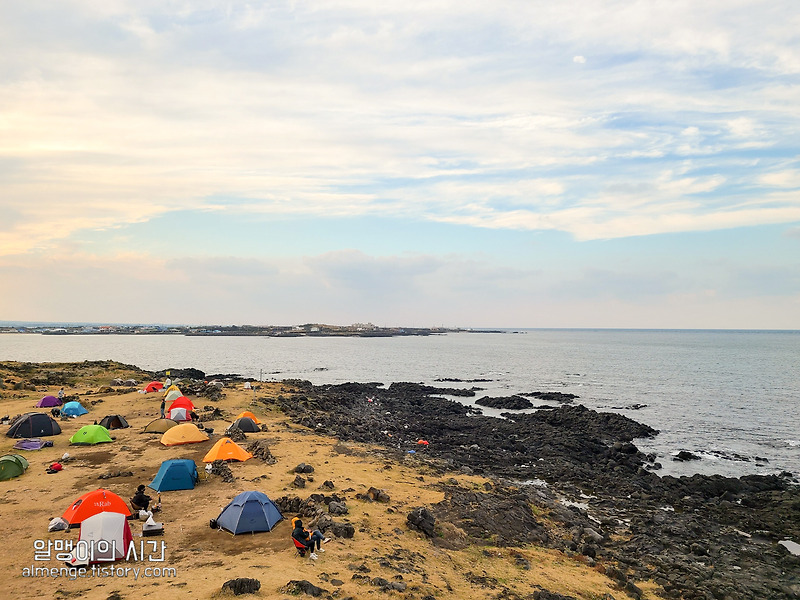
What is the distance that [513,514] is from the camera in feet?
68.5

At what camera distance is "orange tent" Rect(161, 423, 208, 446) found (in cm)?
2752

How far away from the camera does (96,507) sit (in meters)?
15.5

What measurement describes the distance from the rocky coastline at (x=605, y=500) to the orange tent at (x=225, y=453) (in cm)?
1072

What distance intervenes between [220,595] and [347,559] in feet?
13.5

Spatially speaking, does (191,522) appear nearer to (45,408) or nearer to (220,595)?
(220,595)

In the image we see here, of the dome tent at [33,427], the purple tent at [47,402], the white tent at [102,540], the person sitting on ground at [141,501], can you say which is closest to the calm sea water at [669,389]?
the person sitting on ground at [141,501]

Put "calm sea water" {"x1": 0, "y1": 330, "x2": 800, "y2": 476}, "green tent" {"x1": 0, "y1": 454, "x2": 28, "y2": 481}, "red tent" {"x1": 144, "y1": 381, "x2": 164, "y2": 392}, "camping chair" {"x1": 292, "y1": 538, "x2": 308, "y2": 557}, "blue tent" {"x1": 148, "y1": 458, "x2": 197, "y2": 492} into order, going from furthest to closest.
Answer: "red tent" {"x1": 144, "y1": 381, "x2": 164, "y2": 392} → "calm sea water" {"x1": 0, "y1": 330, "x2": 800, "y2": 476} → "green tent" {"x1": 0, "y1": 454, "x2": 28, "y2": 481} → "blue tent" {"x1": 148, "y1": 458, "x2": 197, "y2": 492} → "camping chair" {"x1": 292, "y1": 538, "x2": 308, "y2": 557}

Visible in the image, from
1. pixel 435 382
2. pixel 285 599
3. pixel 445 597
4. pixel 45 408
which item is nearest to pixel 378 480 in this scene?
pixel 445 597

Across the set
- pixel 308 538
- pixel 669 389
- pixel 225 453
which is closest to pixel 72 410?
pixel 225 453

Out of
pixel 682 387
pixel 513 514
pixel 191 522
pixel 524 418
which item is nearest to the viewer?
pixel 191 522

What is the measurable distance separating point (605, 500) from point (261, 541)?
20590mm

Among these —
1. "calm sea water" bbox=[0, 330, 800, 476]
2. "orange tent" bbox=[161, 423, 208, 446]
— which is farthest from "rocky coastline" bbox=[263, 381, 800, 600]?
"orange tent" bbox=[161, 423, 208, 446]

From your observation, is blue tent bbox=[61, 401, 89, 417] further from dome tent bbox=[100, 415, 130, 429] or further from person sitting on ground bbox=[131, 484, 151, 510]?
person sitting on ground bbox=[131, 484, 151, 510]

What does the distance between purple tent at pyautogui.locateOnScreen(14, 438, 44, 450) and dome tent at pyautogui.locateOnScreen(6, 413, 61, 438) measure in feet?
5.34
